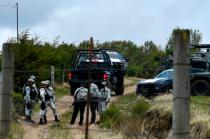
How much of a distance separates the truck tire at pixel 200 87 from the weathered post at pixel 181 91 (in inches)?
572

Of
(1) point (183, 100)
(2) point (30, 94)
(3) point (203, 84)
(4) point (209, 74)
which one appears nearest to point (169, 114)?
(1) point (183, 100)

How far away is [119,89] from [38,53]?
4060 mm

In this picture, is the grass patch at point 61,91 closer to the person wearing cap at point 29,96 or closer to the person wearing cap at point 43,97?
the person wearing cap at point 43,97

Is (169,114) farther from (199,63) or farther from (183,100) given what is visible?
(199,63)

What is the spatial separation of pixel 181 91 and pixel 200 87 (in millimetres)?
15494

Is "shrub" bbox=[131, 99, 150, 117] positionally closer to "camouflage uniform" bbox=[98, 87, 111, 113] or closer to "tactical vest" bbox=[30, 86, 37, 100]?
"camouflage uniform" bbox=[98, 87, 111, 113]

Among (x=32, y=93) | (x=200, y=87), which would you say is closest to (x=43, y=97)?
(x=32, y=93)

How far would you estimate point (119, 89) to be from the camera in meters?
26.5

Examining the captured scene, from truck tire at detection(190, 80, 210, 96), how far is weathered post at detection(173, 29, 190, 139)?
572 inches

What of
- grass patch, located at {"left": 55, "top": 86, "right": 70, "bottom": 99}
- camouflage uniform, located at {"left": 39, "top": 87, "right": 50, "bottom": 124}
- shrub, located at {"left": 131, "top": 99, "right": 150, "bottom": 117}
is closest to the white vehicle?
grass patch, located at {"left": 55, "top": 86, "right": 70, "bottom": 99}

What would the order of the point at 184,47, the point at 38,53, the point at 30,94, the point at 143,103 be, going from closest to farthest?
1. the point at 184,47
2. the point at 143,103
3. the point at 30,94
4. the point at 38,53

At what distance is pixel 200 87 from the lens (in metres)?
21.5

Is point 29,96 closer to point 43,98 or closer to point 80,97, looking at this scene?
point 43,98

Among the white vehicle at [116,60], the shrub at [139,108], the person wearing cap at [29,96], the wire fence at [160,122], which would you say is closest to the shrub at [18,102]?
the person wearing cap at [29,96]
